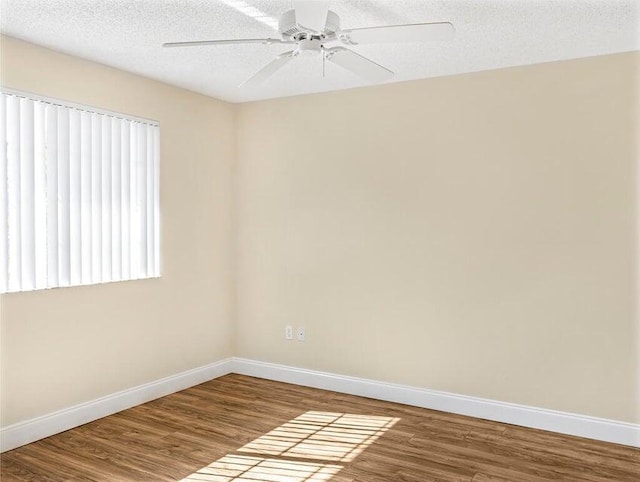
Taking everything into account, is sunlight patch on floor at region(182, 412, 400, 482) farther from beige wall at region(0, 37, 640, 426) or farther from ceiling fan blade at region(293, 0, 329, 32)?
ceiling fan blade at region(293, 0, 329, 32)

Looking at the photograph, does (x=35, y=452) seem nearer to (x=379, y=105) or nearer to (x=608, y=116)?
(x=379, y=105)

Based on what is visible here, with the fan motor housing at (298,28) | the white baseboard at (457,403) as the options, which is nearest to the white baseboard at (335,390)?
the white baseboard at (457,403)

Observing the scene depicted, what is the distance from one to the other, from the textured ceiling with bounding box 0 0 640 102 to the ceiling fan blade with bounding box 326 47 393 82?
0.25 m

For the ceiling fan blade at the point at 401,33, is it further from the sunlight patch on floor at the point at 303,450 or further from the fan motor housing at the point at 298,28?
the sunlight patch on floor at the point at 303,450

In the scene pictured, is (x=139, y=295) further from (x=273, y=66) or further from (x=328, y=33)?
(x=328, y=33)

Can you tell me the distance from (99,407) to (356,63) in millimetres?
2837

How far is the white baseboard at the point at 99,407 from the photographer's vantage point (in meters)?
3.03

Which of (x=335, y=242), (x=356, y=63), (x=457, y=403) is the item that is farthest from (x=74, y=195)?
(x=457, y=403)

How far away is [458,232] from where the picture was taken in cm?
364

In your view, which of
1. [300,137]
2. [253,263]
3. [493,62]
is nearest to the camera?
[493,62]

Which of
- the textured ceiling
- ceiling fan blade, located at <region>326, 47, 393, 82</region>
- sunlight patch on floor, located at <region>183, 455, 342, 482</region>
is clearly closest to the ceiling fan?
ceiling fan blade, located at <region>326, 47, 393, 82</region>

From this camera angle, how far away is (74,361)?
337 centimetres

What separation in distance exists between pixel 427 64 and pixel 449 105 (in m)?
0.39

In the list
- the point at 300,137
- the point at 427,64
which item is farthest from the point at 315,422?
the point at 427,64
